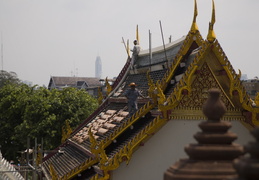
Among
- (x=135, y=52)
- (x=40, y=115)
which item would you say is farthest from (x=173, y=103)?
(x=40, y=115)

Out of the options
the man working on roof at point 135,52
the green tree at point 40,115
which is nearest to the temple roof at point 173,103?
the man working on roof at point 135,52

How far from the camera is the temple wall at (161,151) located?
40.9ft

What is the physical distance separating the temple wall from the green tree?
59.2 feet

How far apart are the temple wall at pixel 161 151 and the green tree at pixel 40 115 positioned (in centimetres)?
1805

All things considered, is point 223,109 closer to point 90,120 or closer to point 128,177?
point 128,177

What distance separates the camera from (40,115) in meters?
31.3

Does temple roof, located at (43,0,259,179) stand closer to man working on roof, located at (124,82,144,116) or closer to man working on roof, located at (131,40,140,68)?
man working on roof, located at (124,82,144,116)

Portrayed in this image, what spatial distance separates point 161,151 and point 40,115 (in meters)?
20.0

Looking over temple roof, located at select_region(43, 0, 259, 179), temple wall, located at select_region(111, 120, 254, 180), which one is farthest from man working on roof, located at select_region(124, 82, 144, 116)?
temple wall, located at select_region(111, 120, 254, 180)

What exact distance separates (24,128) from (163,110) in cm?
2035

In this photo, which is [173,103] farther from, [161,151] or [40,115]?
[40,115]

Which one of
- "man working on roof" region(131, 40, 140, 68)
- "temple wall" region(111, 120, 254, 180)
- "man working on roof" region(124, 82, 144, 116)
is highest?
"man working on roof" region(131, 40, 140, 68)

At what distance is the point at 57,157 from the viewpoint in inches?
719

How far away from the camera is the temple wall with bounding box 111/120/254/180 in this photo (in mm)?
12469
